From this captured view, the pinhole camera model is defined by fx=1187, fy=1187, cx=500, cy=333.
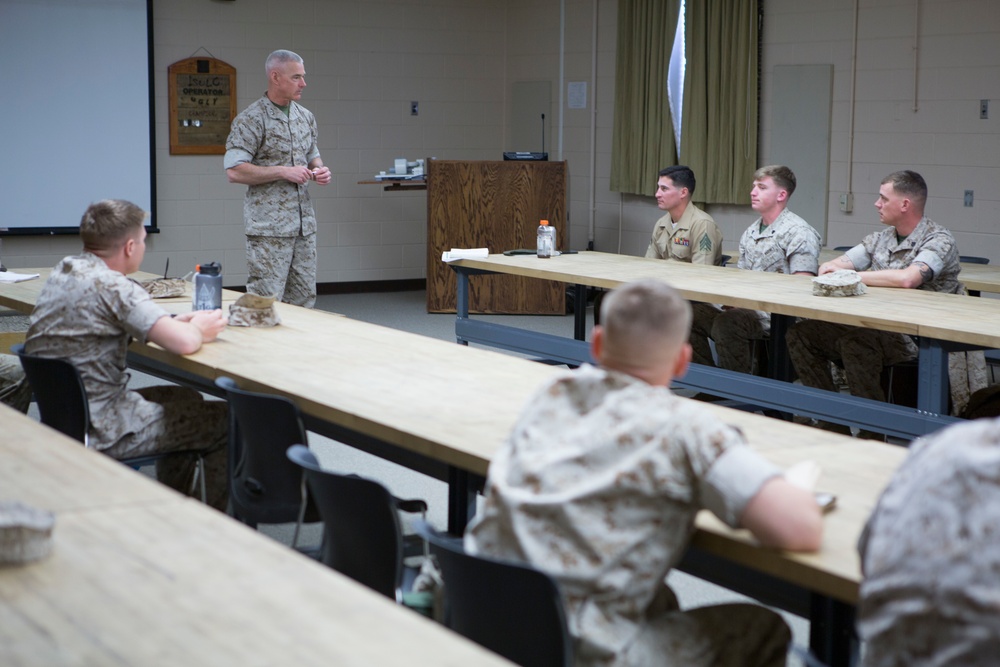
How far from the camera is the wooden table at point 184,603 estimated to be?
4.63ft

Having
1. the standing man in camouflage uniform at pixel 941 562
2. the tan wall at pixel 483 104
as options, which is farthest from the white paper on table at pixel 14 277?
the standing man in camouflage uniform at pixel 941 562

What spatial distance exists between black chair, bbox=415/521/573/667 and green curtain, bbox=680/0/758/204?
6913 mm

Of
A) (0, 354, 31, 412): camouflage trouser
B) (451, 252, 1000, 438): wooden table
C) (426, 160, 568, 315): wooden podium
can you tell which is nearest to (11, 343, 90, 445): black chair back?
(0, 354, 31, 412): camouflage trouser

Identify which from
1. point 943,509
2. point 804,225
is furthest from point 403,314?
point 943,509

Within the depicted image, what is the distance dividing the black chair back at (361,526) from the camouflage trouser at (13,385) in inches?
97.2

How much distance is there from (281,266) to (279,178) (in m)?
0.47

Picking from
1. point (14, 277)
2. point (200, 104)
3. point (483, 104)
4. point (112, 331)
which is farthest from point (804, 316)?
point (483, 104)

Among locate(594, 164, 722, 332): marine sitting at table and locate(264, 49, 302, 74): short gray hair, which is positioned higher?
locate(264, 49, 302, 74): short gray hair

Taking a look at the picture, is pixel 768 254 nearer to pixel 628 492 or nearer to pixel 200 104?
pixel 628 492

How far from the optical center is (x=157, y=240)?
9.29 metres

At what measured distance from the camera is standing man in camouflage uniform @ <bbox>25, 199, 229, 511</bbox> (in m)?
3.39

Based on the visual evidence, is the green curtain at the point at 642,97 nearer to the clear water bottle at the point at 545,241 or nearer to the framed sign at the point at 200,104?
the clear water bottle at the point at 545,241

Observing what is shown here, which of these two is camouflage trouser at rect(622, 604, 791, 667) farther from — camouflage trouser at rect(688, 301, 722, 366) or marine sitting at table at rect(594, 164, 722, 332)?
marine sitting at table at rect(594, 164, 722, 332)

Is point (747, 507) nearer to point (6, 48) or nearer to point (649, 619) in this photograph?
point (649, 619)
